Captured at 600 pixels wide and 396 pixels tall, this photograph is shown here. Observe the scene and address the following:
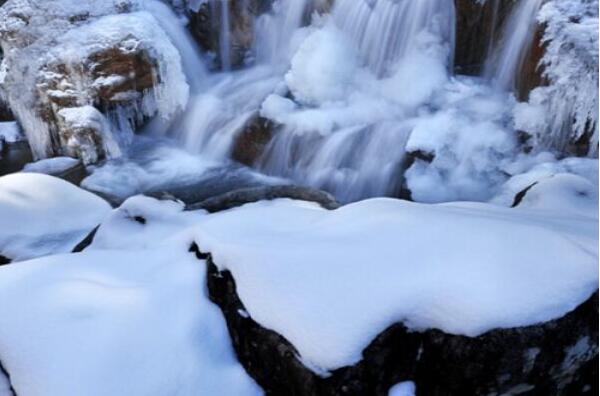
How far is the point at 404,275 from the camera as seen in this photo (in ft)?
6.82

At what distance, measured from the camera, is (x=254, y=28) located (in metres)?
9.68

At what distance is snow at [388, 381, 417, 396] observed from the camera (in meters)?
1.99

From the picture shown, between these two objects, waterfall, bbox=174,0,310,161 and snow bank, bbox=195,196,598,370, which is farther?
waterfall, bbox=174,0,310,161

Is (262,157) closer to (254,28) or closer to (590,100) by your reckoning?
(254,28)

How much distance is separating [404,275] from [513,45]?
5828mm

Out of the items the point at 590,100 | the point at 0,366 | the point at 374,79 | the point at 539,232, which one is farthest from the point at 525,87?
the point at 0,366

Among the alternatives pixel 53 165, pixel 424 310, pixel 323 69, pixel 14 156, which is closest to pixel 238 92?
pixel 323 69

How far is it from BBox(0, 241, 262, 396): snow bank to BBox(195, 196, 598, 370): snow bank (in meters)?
0.32

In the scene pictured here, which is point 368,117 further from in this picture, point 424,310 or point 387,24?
point 424,310

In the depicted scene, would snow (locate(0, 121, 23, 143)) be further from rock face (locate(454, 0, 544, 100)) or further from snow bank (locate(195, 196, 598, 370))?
snow bank (locate(195, 196, 598, 370))

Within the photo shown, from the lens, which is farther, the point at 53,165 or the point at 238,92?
the point at 238,92

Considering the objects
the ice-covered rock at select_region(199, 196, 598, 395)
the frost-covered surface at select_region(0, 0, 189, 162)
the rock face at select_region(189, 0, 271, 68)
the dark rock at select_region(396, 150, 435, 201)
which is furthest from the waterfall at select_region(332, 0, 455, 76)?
the ice-covered rock at select_region(199, 196, 598, 395)

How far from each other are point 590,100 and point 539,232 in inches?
153

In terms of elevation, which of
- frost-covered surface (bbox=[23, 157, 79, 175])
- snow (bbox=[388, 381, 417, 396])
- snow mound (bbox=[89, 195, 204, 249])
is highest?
snow (bbox=[388, 381, 417, 396])
